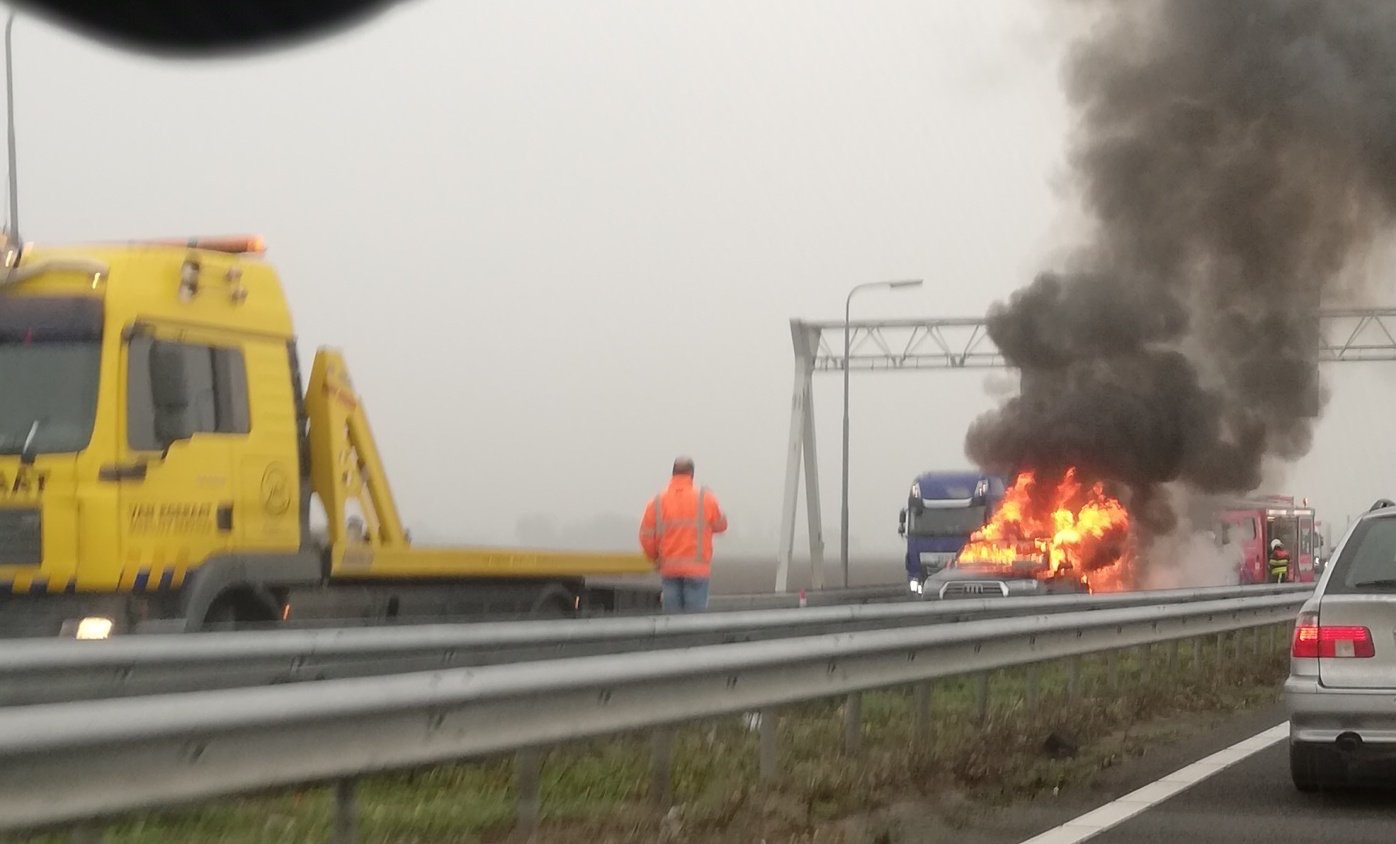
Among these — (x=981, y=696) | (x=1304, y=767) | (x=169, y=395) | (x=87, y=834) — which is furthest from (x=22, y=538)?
(x=1304, y=767)

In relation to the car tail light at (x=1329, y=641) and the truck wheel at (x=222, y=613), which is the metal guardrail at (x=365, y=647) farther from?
the truck wheel at (x=222, y=613)

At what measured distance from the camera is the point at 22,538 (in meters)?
11.7

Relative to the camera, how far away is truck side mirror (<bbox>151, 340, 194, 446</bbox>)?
12.0m

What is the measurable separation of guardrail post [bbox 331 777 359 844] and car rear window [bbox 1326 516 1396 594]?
5.31 m

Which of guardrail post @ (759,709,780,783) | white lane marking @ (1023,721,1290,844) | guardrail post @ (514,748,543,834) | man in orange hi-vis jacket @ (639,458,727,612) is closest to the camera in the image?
guardrail post @ (514,748,543,834)

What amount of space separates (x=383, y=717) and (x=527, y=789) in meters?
1.39

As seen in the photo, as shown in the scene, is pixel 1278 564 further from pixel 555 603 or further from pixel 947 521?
pixel 555 603

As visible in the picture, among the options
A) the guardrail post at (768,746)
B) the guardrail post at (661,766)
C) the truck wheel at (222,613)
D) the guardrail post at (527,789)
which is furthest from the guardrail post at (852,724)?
the truck wheel at (222,613)

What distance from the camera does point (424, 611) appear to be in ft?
47.6

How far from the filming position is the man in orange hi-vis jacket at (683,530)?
51.5 ft

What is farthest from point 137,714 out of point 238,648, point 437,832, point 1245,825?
point 1245,825

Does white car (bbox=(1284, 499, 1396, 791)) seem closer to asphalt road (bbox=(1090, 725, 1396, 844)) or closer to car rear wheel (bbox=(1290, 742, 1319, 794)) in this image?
car rear wheel (bbox=(1290, 742, 1319, 794))

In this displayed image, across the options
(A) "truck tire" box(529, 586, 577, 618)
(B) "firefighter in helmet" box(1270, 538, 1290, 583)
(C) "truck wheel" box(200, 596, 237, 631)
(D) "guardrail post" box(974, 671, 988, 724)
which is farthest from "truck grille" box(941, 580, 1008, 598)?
(C) "truck wheel" box(200, 596, 237, 631)

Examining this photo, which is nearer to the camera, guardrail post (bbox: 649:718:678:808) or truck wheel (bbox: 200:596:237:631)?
guardrail post (bbox: 649:718:678:808)
